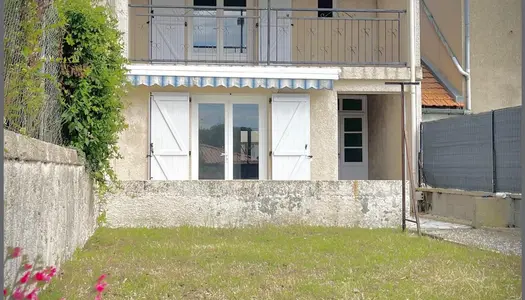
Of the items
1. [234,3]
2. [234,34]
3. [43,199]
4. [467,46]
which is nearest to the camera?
[43,199]

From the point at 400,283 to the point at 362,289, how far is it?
54 cm

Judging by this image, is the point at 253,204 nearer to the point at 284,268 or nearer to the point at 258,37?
the point at 284,268

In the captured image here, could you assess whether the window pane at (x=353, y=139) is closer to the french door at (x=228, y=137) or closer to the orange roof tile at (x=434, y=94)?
the orange roof tile at (x=434, y=94)

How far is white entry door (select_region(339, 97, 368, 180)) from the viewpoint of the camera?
17.4 m

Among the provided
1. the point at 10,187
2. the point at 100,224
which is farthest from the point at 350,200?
the point at 10,187

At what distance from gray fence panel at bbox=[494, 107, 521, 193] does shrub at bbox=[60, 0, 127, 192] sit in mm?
7707

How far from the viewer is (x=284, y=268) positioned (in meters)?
6.89

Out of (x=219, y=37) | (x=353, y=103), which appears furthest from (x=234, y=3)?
(x=353, y=103)

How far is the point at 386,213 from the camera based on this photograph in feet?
37.6

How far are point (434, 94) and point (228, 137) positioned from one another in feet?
20.7

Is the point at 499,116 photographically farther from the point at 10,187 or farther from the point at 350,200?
the point at 10,187

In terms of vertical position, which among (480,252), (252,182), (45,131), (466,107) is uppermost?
(466,107)

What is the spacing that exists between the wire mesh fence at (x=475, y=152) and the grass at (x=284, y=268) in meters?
3.19

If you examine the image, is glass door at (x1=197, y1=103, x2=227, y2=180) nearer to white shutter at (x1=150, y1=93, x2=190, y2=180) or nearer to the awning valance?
white shutter at (x1=150, y1=93, x2=190, y2=180)
